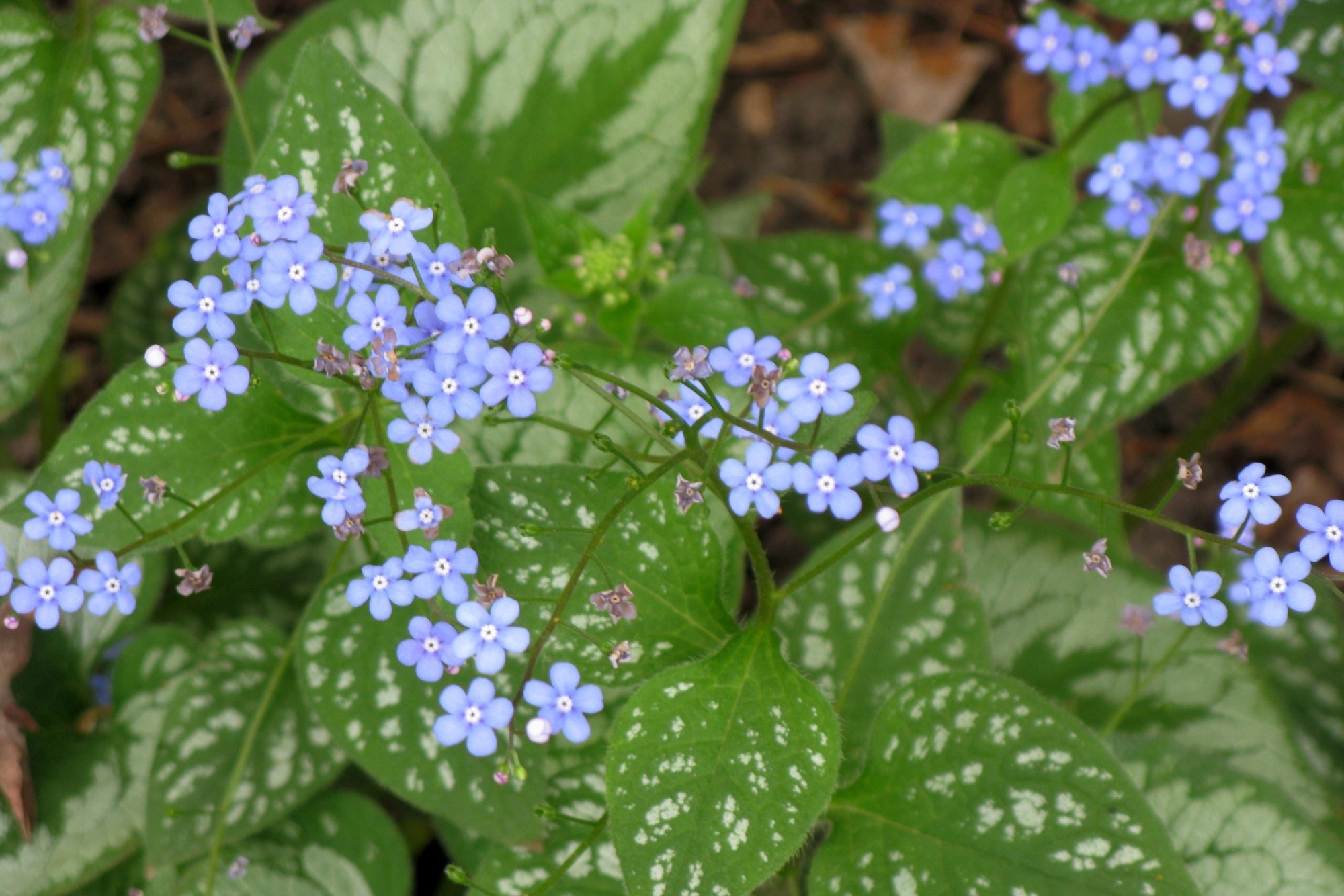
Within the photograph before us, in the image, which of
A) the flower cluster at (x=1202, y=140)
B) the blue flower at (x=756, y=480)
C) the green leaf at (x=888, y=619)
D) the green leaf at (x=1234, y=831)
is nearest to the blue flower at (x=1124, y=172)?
the flower cluster at (x=1202, y=140)

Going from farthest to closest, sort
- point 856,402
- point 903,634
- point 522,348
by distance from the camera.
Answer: point 903,634
point 856,402
point 522,348

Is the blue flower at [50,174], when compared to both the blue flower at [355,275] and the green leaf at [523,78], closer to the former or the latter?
the green leaf at [523,78]

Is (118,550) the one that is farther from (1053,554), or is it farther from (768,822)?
(1053,554)

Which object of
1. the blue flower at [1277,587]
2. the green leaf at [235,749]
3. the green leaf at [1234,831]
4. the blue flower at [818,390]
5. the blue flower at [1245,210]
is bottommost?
the green leaf at [235,749]

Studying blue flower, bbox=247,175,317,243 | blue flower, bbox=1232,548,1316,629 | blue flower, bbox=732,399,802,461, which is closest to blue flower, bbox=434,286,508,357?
blue flower, bbox=247,175,317,243

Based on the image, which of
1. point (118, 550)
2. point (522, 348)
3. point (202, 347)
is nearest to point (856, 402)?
point (522, 348)

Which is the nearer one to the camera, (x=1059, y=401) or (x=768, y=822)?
(x=768, y=822)

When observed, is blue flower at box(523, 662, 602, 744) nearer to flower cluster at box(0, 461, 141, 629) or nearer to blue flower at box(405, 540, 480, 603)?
blue flower at box(405, 540, 480, 603)
